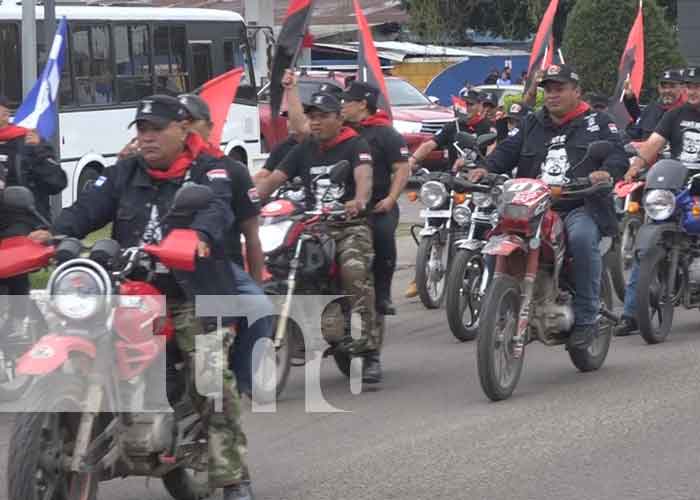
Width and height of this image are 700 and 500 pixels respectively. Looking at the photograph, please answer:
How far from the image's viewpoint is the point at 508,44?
181 feet

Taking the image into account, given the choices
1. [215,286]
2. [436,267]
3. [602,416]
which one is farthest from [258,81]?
[215,286]

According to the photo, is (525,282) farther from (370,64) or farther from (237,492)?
(370,64)

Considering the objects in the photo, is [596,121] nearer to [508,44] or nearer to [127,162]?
[127,162]

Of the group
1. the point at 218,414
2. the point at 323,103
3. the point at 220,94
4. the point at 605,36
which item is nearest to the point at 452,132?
the point at 220,94

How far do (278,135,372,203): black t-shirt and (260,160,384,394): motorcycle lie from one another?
0.05 m

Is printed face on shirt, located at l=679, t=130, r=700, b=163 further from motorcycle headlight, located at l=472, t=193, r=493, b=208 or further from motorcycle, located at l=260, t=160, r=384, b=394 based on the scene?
motorcycle, located at l=260, t=160, r=384, b=394

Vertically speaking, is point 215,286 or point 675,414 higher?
point 215,286

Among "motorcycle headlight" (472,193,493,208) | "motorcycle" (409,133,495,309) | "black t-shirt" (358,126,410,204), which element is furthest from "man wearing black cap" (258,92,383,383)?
"motorcycle" (409,133,495,309)

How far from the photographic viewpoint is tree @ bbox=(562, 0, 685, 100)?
32.3 meters

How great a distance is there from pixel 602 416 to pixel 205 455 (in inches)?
110

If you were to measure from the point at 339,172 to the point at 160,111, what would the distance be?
3050mm

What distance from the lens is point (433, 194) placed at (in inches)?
492

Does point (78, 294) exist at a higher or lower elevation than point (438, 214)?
higher

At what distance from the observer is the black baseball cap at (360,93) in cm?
1004
